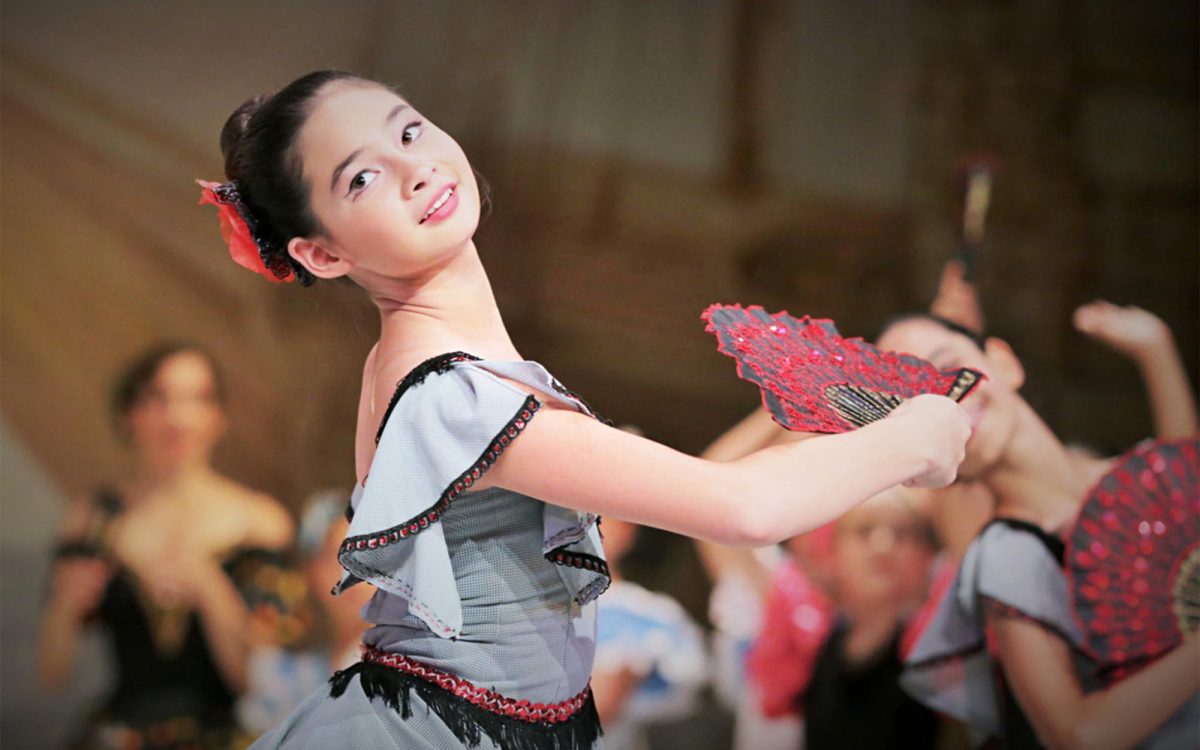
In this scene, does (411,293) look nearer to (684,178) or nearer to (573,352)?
(573,352)

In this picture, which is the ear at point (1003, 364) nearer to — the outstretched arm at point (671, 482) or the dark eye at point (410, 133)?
the outstretched arm at point (671, 482)

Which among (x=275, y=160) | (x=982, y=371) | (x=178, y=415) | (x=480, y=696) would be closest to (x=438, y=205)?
(x=275, y=160)

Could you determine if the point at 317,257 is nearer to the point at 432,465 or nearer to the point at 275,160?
the point at 275,160

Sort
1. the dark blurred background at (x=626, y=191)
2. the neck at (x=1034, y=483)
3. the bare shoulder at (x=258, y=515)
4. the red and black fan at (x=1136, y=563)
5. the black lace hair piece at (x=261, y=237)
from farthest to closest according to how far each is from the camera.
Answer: the bare shoulder at (x=258, y=515), the dark blurred background at (x=626, y=191), the neck at (x=1034, y=483), the red and black fan at (x=1136, y=563), the black lace hair piece at (x=261, y=237)

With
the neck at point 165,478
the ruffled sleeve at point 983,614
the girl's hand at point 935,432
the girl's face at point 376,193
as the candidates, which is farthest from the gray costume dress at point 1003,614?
the neck at point 165,478

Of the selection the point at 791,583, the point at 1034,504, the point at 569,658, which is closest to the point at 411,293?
the point at 569,658

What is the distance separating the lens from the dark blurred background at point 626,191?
3551mm

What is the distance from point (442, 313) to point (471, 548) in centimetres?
31

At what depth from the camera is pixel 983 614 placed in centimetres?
285

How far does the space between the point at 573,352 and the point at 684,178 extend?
81cm

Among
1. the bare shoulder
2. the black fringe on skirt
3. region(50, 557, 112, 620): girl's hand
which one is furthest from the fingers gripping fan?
region(50, 557, 112, 620): girl's hand

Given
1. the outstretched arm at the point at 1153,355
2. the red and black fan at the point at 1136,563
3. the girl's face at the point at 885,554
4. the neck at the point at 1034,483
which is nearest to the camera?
the red and black fan at the point at 1136,563

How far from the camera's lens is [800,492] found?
1.30 m

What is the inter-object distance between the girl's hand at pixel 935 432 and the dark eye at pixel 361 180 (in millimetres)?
704
